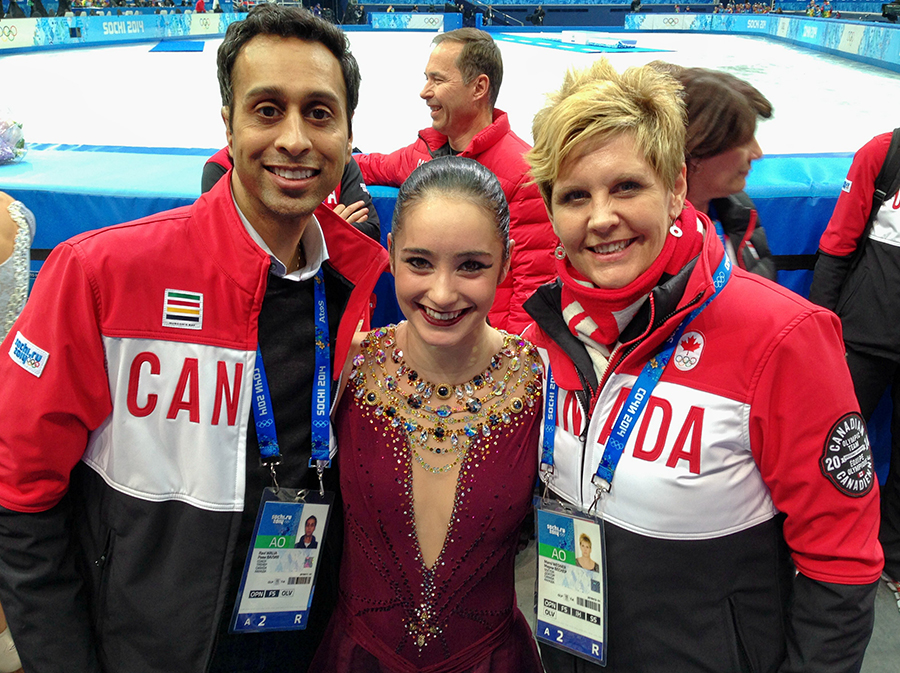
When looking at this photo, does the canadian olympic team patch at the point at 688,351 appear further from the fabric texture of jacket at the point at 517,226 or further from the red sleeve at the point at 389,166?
the red sleeve at the point at 389,166

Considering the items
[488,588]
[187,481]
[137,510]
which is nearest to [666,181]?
[488,588]

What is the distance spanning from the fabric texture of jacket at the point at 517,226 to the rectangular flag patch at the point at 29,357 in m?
1.56

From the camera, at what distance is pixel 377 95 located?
324 inches

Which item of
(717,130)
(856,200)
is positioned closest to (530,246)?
(717,130)

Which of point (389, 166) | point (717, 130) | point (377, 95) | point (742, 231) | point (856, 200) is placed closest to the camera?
point (717, 130)

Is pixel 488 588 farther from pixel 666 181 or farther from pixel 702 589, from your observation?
pixel 666 181

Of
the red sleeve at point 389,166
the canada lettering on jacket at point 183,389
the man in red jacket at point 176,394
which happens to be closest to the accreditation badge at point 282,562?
the man in red jacket at point 176,394

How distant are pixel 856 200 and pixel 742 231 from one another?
3.28ft

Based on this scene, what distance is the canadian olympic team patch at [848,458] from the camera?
1.15m

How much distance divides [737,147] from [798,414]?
790 mm

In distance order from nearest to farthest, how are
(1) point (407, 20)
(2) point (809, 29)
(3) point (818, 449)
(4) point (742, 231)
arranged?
1. (3) point (818, 449)
2. (4) point (742, 231)
3. (2) point (809, 29)
4. (1) point (407, 20)

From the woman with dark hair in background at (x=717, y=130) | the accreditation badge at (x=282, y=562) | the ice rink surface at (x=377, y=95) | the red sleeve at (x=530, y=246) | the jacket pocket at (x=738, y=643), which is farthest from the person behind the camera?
the ice rink surface at (x=377, y=95)

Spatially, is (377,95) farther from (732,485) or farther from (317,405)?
(732,485)

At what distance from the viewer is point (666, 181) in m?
1.21
